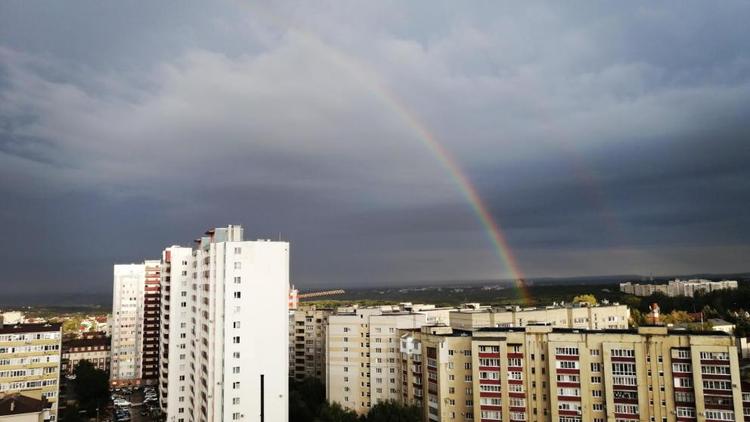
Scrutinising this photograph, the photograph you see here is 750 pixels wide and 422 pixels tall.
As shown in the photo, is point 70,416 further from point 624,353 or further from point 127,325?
point 624,353

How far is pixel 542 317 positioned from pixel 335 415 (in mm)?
22467

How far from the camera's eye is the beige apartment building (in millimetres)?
27516

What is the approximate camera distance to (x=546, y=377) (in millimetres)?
31453

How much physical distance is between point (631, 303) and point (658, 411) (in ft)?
242

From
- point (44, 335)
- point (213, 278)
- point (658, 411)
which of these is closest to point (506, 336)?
point (658, 411)

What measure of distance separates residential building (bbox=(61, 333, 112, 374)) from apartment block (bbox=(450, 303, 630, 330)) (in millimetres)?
53248

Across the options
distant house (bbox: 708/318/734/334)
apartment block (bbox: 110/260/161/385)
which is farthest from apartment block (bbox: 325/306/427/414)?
distant house (bbox: 708/318/734/334)

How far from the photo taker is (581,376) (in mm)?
30438

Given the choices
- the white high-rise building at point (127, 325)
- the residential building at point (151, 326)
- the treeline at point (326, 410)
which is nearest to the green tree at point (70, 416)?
the residential building at point (151, 326)

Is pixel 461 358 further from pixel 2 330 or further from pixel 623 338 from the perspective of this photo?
pixel 2 330

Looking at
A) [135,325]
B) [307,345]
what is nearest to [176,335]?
[307,345]

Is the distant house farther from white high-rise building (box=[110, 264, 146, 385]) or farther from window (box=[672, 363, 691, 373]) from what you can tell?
white high-rise building (box=[110, 264, 146, 385])

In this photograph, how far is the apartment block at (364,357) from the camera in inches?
1592

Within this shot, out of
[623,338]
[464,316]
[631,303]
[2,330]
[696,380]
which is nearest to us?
[696,380]
